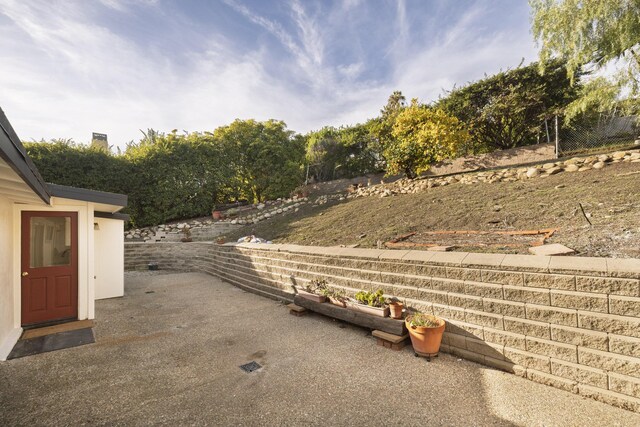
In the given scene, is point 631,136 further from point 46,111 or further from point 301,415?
point 46,111

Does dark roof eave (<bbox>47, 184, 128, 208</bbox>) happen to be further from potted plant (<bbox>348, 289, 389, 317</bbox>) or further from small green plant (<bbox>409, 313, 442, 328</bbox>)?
small green plant (<bbox>409, 313, 442, 328</bbox>)

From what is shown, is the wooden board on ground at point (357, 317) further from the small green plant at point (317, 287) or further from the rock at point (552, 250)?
the rock at point (552, 250)

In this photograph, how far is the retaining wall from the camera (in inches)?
99.7

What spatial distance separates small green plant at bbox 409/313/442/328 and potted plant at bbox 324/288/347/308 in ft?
4.38

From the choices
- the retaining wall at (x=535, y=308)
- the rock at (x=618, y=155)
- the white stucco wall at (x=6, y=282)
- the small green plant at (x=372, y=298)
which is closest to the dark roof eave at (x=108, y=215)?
the white stucco wall at (x=6, y=282)

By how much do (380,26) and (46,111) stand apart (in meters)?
8.33

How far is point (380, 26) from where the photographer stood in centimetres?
809

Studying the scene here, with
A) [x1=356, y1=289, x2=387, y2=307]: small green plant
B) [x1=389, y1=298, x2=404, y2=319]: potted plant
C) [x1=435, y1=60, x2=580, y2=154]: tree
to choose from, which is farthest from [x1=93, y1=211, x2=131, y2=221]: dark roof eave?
[x1=435, y1=60, x2=580, y2=154]: tree

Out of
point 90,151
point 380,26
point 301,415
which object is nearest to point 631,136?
point 380,26

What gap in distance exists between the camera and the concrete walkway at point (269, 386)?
2.57 meters

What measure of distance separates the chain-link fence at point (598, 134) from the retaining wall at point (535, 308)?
9178mm

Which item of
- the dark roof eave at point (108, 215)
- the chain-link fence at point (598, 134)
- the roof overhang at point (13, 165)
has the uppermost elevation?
the chain-link fence at point (598, 134)

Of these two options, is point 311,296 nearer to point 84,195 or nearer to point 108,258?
point 84,195

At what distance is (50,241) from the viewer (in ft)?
18.8
